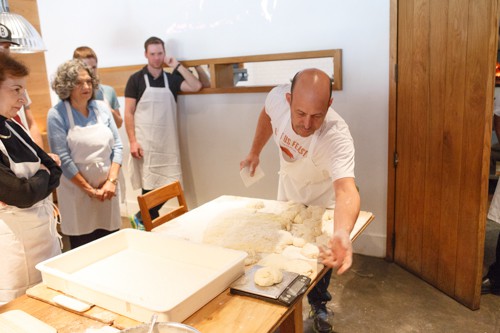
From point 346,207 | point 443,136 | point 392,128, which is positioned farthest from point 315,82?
point 392,128

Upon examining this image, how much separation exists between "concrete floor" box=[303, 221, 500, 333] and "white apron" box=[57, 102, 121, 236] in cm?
141

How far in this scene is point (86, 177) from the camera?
2.49m

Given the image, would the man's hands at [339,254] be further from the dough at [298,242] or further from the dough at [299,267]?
the dough at [298,242]

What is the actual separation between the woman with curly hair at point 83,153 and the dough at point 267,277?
154 centimetres

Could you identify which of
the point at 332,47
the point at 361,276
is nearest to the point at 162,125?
the point at 332,47

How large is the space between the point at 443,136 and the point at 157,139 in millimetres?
2236

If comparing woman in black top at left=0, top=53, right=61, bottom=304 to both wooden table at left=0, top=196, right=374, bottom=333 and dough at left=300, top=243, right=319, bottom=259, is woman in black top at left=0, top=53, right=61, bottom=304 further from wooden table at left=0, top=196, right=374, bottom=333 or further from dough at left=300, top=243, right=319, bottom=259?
dough at left=300, top=243, right=319, bottom=259

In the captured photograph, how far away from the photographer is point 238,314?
1.12 meters

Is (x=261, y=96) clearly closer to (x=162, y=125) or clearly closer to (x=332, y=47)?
(x=332, y=47)

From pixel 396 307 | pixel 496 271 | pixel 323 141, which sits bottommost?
pixel 396 307

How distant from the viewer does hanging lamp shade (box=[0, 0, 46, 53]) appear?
2025mm

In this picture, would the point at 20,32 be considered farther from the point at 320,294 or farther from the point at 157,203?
the point at 320,294

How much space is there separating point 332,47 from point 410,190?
115 cm

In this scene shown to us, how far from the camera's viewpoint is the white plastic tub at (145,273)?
110 cm
